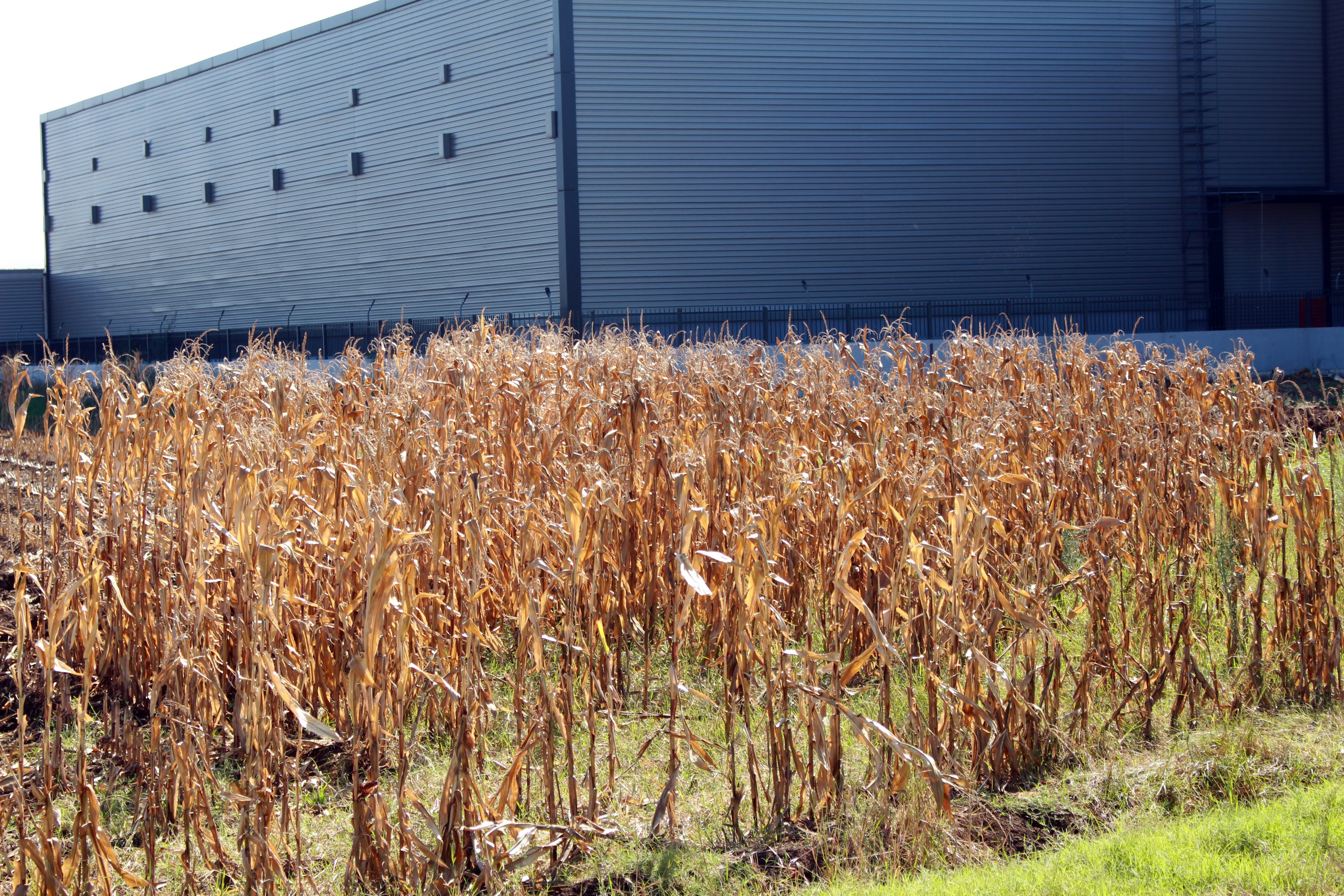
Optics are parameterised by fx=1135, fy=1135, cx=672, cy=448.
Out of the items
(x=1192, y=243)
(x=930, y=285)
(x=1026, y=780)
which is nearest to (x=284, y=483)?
(x=1026, y=780)

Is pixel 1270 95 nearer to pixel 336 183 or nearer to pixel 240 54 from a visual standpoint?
pixel 336 183

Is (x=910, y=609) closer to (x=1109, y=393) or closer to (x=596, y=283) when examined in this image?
(x=1109, y=393)

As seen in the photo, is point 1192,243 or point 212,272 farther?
point 212,272

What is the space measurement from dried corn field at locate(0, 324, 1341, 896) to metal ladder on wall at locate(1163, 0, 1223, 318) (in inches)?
906

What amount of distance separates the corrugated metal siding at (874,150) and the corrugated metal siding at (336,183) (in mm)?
1923

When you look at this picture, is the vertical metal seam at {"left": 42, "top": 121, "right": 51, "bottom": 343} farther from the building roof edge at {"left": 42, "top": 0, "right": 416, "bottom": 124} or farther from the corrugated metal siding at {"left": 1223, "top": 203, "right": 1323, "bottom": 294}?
the corrugated metal siding at {"left": 1223, "top": 203, "right": 1323, "bottom": 294}

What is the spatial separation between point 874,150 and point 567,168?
7.04 m

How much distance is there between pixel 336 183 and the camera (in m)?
29.4

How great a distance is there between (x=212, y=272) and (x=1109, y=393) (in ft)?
101

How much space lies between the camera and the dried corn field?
11.0 ft

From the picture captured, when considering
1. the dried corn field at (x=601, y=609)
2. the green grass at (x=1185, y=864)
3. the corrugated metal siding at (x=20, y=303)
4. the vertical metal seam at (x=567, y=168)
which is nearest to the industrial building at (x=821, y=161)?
the vertical metal seam at (x=567, y=168)

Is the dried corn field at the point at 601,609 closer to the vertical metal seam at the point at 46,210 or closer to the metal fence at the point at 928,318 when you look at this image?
the metal fence at the point at 928,318

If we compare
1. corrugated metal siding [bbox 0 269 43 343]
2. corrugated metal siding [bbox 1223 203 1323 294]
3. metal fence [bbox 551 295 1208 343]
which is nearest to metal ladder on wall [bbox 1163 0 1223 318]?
corrugated metal siding [bbox 1223 203 1323 294]

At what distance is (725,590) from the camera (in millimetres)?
4094
